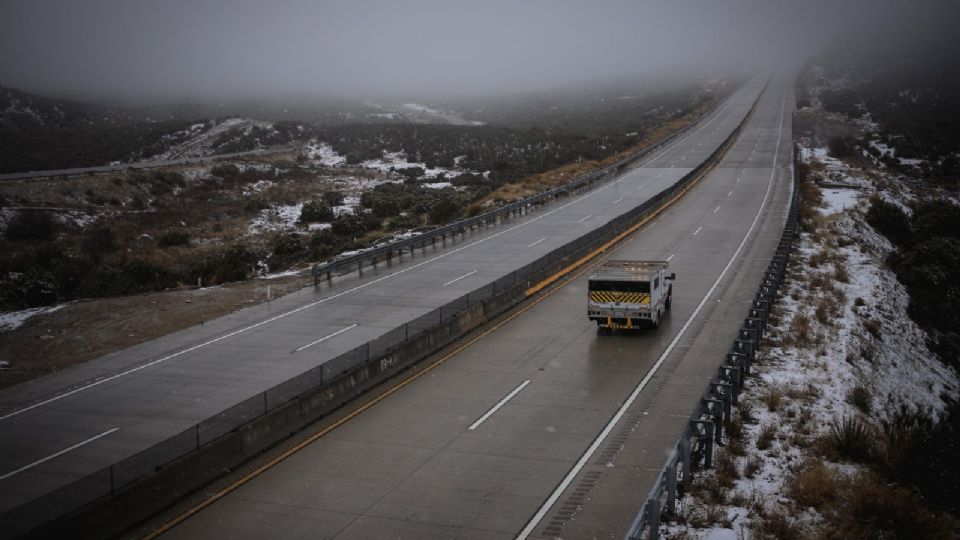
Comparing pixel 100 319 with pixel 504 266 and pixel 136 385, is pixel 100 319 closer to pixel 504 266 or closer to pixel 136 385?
pixel 136 385

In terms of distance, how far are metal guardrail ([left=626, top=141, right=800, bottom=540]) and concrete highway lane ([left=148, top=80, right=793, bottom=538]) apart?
0.72m

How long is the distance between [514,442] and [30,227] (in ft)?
132

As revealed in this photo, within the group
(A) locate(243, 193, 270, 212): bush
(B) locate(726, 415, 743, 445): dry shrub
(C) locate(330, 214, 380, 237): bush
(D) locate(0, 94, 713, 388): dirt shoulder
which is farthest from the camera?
(A) locate(243, 193, 270, 212): bush

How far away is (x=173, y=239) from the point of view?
46.3 metres

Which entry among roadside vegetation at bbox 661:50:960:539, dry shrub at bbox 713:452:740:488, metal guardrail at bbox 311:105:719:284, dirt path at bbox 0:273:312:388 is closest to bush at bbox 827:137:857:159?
metal guardrail at bbox 311:105:719:284

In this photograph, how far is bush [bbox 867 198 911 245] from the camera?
1789 inches

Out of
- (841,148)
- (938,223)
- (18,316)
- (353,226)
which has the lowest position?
(18,316)

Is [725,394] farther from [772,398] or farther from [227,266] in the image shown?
[227,266]

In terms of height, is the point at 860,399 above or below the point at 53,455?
above

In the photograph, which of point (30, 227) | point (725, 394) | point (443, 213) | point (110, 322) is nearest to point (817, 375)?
point (725, 394)

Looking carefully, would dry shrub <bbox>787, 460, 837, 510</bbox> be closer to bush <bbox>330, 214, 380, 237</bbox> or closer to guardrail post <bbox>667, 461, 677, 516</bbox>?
guardrail post <bbox>667, 461, 677, 516</bbox>

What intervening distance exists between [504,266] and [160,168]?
44.5 m

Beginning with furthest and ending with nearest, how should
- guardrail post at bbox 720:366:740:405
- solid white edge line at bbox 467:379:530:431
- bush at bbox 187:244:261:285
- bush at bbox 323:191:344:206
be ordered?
bush at bbox 323:191:344:206, bush at bbox 187:244:261:285, guardrail post at bbox 720:366:740:405, solid white edge line at bbox 467:379:530:431

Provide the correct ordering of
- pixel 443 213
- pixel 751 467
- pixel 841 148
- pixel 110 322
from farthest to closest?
1. pixel 841 148
2. pixel 443 213
3. pixel 110 322
4. pixel 751 467
